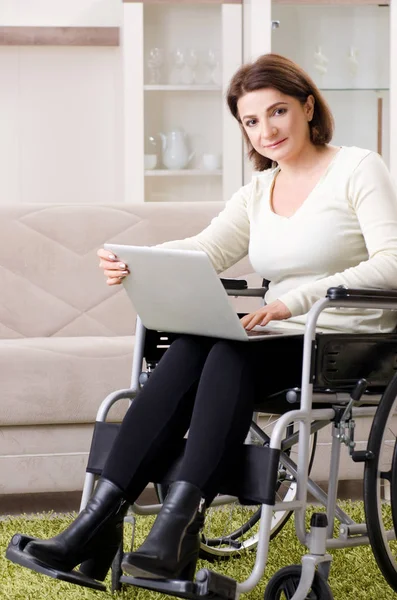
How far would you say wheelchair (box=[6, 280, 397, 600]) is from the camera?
4.55 ft

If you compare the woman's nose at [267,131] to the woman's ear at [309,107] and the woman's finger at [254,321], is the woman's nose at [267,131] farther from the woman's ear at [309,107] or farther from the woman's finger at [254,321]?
the woman's finger at [254,321]

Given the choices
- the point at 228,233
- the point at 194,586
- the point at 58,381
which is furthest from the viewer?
the point at 58,381

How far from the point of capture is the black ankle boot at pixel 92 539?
141cm

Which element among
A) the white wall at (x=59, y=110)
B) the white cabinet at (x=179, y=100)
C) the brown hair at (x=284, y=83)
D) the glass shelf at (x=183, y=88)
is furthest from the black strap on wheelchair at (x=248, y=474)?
the white wall at (x=59, y=110)

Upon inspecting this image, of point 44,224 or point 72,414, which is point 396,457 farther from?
point 44,224

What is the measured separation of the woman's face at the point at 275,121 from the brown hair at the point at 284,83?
0.04ft

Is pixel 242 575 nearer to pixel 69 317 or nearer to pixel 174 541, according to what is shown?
pixel 174 541

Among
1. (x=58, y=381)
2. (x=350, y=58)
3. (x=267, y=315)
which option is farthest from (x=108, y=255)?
(x=350, y=58)

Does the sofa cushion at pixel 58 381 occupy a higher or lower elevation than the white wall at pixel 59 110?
lower

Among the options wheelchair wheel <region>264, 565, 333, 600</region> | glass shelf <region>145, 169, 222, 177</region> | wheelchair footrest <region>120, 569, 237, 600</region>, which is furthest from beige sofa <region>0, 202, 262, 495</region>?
glass shelf <region>145, 169, 222, 177</region>

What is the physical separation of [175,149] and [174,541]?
312 cm

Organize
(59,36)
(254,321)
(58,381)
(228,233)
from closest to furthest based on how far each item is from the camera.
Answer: (254,321), (228,233), (58,381), (59,36)

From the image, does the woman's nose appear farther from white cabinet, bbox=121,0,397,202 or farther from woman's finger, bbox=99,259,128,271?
white cabinet, bbox=121,0,397,202

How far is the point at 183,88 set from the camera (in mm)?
4289
